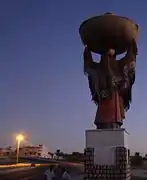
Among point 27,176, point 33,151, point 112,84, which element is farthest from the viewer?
point 33,151

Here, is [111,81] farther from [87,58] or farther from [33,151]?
[33,151]

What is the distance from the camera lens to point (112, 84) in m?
18.6

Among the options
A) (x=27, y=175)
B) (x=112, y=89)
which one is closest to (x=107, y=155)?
(x=112, y=89)

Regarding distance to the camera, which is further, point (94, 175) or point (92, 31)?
point (92, 31)

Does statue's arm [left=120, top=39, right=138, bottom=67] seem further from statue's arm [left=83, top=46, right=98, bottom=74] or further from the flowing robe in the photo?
statue's arm [left=83, top=46, right=98, bottom=74]

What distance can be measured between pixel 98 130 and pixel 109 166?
73.9 inches

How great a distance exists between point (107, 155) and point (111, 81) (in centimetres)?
378

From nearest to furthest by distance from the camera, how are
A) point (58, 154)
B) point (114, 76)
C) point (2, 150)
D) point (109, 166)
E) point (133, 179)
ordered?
1. point (109, 166)
2. point (114, 76)
3. point (133, 179)
4. point (58, 154)
5. point (2, 150)

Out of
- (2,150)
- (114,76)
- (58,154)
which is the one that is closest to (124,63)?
(114,76)

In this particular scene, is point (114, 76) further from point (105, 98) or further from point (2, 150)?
point (2, 150)

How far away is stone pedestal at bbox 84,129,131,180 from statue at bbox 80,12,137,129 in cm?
56

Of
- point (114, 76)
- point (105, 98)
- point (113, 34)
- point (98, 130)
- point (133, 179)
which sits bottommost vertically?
point (133, 179)

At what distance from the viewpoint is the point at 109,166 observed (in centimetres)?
1758

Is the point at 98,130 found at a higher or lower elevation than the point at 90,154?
higher
